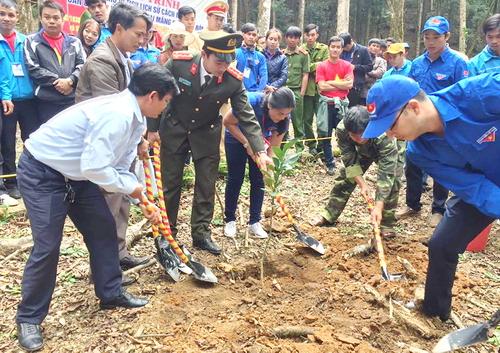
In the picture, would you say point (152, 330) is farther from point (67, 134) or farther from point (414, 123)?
point (414, 123)

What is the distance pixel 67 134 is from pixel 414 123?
2032 mm

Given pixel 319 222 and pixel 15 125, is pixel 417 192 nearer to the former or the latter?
pixel 319 222

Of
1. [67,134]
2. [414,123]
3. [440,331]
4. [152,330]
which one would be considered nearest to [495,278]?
[440,331]

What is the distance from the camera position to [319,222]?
16.8 feet

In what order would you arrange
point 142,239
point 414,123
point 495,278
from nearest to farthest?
point 414,123 < point 495,278 < point 142,239

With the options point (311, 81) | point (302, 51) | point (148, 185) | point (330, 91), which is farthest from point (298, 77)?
point (148, 185)

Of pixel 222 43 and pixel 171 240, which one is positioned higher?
pixel 222 43

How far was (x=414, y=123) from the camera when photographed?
2461 millimetres

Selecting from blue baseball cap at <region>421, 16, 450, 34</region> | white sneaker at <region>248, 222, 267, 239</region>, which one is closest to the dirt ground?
white sneaker at <region>248, 222, 267, 239</region>

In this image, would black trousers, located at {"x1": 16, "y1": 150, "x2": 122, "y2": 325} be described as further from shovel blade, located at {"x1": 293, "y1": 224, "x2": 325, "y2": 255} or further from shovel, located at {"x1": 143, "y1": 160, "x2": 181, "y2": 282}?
shovel blade, located at {"x1": 293, "y1": 224, "x2": 325, "y2": 255}

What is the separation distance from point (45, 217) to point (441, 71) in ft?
14.3

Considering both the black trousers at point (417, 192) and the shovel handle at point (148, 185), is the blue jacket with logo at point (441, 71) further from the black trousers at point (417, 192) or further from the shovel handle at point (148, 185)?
the shovel handle at point (148, 185)

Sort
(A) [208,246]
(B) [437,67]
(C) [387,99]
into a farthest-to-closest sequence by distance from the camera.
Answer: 1. (B) [437,67]
2. (A) [208,246]
3. (C) [387,99]

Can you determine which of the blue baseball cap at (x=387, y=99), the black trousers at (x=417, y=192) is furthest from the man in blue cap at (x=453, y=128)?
the black trousers at (x=417, y=192)
